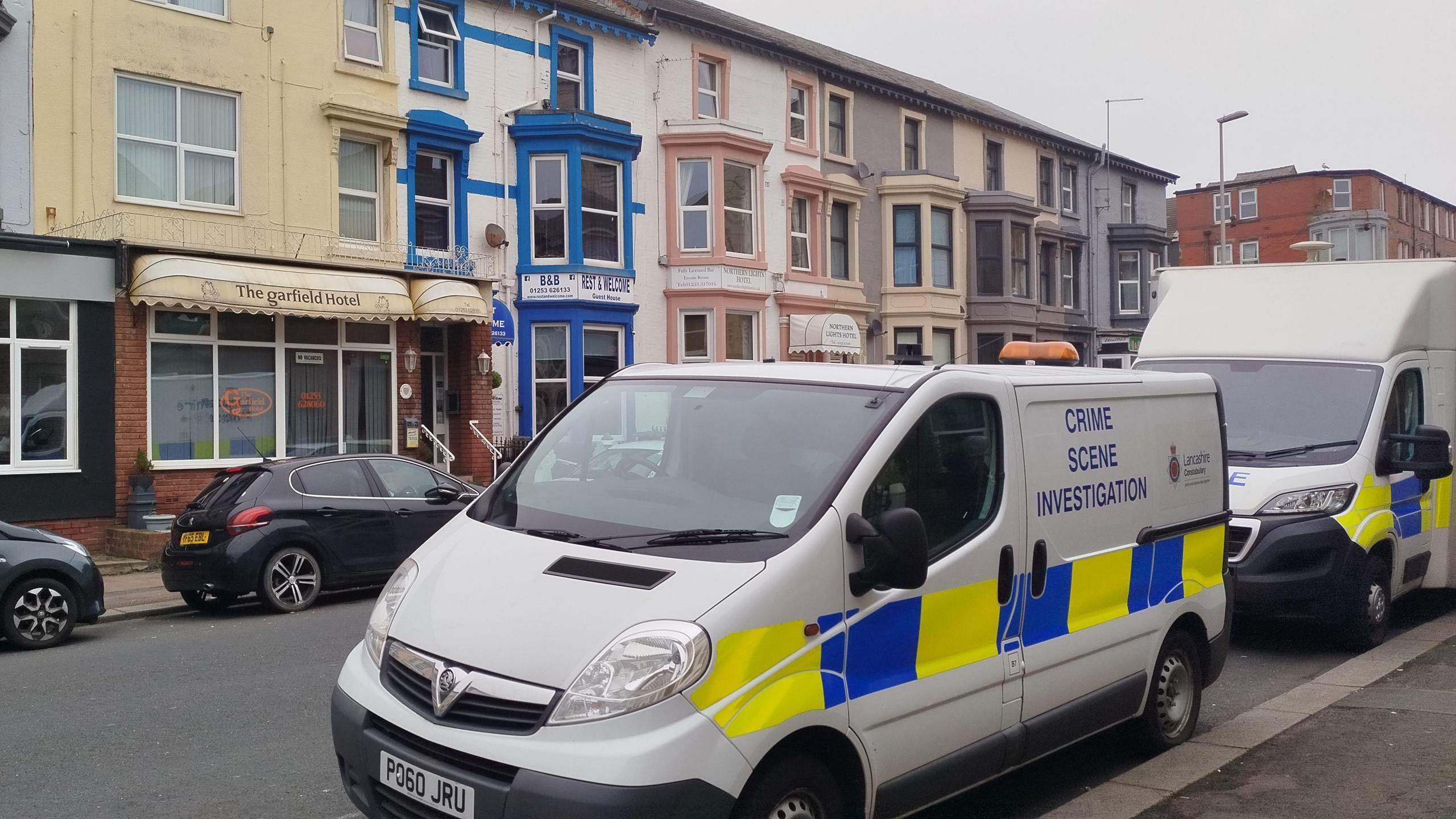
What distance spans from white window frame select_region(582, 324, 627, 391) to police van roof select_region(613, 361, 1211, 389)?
16.5 metres

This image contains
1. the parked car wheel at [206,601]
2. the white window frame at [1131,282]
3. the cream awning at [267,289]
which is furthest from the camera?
the white window frame at [1131,282]

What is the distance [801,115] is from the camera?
2797cm

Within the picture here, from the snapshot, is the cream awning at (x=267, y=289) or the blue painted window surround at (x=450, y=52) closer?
the cream awning at (x=267, y=289)

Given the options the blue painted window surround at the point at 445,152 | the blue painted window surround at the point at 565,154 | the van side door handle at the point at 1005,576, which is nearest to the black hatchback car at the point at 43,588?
Answer: the van side door handle at the point at 1005,576

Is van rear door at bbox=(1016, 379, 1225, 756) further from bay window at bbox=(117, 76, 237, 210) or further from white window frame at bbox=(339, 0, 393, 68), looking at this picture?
white window frame at bbox=(339, 0, 393, 68)

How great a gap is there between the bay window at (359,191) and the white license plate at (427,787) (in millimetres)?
16628

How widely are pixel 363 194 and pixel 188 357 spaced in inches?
160

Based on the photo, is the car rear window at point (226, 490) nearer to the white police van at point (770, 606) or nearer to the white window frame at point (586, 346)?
the white police van at point (770, 606)

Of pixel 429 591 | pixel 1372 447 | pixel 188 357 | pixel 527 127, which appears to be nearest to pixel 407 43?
pixel 527 127

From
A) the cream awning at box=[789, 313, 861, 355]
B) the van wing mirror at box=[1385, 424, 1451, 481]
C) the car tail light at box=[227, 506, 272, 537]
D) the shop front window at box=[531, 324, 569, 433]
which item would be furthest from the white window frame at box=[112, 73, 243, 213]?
the van wing mirror at box=[1385, 424, 1451, 481]

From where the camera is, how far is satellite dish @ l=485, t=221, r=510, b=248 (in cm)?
2111

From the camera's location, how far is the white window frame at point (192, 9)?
670 inches

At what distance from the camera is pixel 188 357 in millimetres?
17266

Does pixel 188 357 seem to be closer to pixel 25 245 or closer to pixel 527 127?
pixel 25 245
